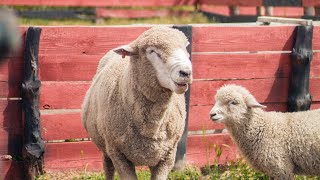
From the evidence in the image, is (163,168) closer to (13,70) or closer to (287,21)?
(13,70)

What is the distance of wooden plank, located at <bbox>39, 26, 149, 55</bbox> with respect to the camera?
5.25 metres

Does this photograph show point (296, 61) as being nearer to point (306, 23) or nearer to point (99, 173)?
point (306, 23)

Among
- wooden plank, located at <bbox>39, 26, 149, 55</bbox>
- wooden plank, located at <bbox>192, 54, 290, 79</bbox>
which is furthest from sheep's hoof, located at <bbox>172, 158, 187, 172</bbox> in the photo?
wooden plank, located at <bbox>39, 26, 149, 55</bbox>

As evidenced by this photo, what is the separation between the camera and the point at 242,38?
18.9ft

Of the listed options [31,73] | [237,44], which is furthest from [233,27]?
[31,73]

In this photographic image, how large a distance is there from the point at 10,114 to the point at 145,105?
1.83m

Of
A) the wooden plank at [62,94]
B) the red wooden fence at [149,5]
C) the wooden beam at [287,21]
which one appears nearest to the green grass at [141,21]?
the red wooden fence at [149,5]

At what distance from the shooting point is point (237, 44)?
5.75 meters

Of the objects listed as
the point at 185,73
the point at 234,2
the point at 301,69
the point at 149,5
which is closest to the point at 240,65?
the point at 301,69

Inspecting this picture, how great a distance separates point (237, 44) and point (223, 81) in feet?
1.28

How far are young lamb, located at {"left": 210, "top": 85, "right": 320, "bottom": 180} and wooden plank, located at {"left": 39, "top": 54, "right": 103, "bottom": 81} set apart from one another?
1262mm

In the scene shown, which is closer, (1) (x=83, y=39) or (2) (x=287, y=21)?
(1) (x=83, y=39)

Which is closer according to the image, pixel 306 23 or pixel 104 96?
pixel 104 96

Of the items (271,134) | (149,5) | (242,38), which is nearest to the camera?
(271,134)
